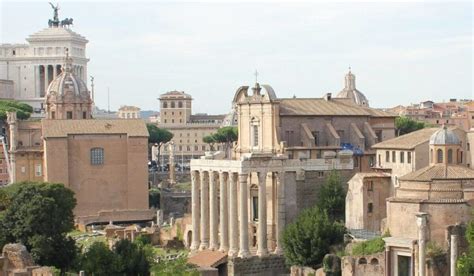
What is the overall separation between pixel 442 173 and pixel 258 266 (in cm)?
1024

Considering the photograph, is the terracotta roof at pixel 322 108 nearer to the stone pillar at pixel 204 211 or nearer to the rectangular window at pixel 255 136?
the rectangular window at pixel 255 136

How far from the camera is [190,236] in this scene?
52.4m

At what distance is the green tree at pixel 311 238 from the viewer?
42.3m

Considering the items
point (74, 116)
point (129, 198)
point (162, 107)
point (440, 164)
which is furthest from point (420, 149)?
point (162, 107)

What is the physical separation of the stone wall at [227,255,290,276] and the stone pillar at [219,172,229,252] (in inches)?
78.9

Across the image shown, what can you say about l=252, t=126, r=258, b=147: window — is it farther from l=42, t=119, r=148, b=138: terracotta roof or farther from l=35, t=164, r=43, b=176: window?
l=35, t=164, r=43, b=176: window

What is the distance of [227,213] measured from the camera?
48.4 m

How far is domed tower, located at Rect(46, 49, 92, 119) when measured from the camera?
252 feet

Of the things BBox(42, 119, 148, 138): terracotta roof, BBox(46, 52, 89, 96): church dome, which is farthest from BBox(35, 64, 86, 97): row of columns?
BBox(42, 119, 148, 138): terracotta roof

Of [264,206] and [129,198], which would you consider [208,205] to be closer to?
[264,206]

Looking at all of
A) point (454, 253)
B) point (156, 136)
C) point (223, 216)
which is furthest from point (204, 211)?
point (156, 136)

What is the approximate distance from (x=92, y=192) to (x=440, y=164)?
29453mm

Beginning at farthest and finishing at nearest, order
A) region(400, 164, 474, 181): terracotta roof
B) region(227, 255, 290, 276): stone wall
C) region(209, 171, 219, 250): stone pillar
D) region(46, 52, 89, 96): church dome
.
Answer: region(46, 52, 89, 96): church dome < region(209, 171, 219, 250): stone pillar < region(227, 255, 290, 276): stone wall < region(400, 164, 474, 181): terracotta roof

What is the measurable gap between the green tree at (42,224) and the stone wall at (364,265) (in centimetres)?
1070
